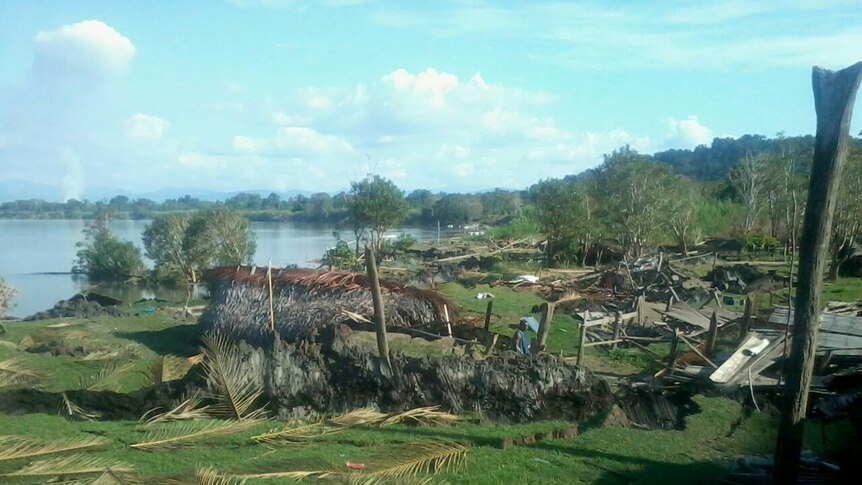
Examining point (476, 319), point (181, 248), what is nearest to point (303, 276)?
point (476, 319)

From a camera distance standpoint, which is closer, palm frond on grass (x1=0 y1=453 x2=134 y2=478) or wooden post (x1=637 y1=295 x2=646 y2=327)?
palm frond on grass (x1=0 y1=453 x2=134 y2=478)

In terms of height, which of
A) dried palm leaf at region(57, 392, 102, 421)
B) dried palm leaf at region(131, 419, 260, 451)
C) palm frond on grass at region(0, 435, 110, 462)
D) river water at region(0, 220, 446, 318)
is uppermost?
palm frond on grass at region(0, 435, 110, 462)

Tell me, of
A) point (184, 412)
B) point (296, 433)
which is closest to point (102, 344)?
point (184, 412)

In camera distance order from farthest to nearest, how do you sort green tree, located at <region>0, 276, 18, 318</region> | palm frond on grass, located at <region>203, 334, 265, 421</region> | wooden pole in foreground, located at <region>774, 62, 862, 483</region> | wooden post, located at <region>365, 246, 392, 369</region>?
green tree, located at <region>0, 276, 18, 318</region> < wooden post, located at <region>365, 246, 392, 369</region> < palm frond on grass, located at <region>203, 334, 265, 421</region> < wooden pole in foreground, located at <region>774, 62, 862, 483</region>

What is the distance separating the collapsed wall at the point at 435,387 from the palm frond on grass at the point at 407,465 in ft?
6.64

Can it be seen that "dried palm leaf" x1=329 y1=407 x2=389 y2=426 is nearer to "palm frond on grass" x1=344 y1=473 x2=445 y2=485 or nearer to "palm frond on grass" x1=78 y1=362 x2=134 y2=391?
"palm frond on grass" x1=344 y1=473 x2=445 y2=485

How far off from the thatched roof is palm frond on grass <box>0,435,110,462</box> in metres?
7.07

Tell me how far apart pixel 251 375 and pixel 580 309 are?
1174cm

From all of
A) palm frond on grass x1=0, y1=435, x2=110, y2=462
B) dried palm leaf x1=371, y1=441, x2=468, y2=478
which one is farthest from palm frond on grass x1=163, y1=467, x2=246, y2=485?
palm frond on grass x1=0, y1=435, x2=110, y2=462

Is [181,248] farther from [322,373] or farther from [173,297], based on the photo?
[322,373]

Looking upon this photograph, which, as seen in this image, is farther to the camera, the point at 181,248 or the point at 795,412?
the point at 181,248

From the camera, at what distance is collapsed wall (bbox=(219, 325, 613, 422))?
32.4 ft

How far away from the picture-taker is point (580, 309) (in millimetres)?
19781

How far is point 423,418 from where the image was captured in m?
9.34
